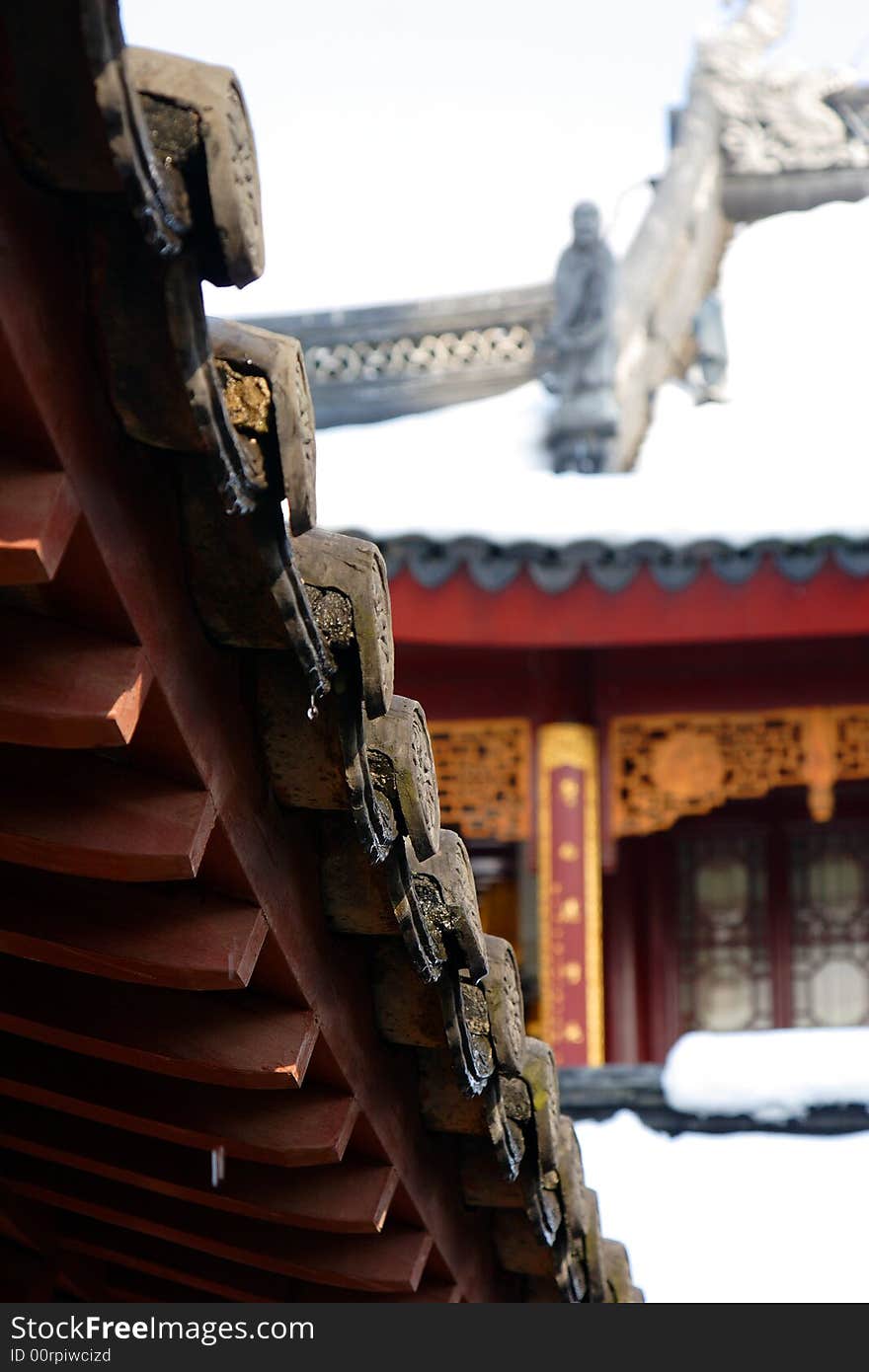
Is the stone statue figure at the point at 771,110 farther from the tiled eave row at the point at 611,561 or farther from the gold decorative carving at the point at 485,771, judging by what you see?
the tiled eave row at the point at 611,561

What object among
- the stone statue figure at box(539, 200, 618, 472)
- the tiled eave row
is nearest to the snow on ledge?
the tiled eave row

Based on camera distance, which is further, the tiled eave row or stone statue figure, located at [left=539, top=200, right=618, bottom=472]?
stone statue figure, located at [left=539, top=200, right=618, bottom=472]

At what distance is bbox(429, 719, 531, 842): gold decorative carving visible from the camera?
7805 mm

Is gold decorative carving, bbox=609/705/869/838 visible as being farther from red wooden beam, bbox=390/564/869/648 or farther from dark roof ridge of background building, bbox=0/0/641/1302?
dark roof ridge of background building, bbox=0/0/641/1302

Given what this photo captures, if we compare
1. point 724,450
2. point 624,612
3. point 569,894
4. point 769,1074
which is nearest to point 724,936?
point 569,894

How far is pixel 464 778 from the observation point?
7934 mm

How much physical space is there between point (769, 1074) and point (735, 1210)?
557mm

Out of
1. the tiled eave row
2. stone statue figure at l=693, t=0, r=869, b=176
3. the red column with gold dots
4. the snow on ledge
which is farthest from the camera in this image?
stone statue figure at l=693, t=0, r=869, b=176

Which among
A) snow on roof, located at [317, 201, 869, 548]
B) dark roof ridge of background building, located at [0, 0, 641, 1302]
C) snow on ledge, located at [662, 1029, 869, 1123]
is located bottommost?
dark roof ridge of background building, located at [0, 0, 641, 1302]

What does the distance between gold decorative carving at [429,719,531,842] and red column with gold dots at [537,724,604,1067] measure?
79mm

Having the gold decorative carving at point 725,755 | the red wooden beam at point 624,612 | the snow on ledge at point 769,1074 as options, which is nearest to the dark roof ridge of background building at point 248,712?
the snow on ledge at point 769,1074

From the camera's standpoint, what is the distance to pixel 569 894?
764cm

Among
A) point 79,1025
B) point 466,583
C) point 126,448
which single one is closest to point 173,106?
point 126,448

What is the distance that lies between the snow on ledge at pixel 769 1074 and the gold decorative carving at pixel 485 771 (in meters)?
1.20
